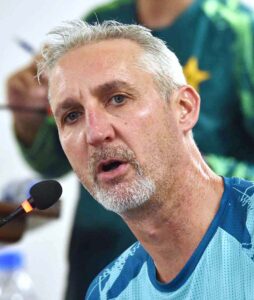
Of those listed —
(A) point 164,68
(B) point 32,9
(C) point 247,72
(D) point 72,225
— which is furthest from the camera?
Answer: (B) point 32,9

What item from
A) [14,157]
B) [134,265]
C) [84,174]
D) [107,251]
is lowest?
[107,251]

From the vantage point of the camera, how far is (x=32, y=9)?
1.80m

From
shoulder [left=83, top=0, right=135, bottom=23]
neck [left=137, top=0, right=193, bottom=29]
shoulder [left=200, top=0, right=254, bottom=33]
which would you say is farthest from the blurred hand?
shoulder [left=200, top=0, right=254, bottom=33]

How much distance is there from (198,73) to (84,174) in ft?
1.90

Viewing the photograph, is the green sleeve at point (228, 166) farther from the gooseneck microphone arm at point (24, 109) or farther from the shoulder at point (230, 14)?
the gooseneck microphone arm at point (24, 109)

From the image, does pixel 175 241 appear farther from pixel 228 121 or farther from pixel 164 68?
pixel 228 121

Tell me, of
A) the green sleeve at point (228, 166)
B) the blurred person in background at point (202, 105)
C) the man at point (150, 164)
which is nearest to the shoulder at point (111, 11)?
the blurred person in background at point (202, 105)

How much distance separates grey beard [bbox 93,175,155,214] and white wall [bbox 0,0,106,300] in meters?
0.62

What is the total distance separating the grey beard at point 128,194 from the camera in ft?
3.16

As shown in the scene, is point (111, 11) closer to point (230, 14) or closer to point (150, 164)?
point (230, 14)

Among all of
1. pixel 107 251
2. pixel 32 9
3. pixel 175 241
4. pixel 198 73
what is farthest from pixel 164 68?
pixel 32 9

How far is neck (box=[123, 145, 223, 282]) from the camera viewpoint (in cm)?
102

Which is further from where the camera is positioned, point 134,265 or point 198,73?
point 198,73

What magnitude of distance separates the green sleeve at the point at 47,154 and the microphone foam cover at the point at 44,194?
0.69m
